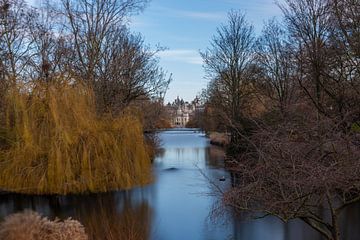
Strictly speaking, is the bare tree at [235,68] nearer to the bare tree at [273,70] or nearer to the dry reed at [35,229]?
the bare tree at [273,70]

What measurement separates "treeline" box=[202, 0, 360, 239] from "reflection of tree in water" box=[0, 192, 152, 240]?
3041 mm

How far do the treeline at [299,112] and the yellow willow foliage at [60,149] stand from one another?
400cm

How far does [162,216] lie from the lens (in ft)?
39.7

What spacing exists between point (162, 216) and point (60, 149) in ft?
13.9

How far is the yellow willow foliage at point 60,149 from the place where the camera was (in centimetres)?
1388

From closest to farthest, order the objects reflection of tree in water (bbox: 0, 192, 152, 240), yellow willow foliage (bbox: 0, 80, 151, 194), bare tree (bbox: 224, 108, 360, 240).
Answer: bare tree (bbox: 224, 108, 360, 240) → reflection of tree in water (bbox: 0, 192, 152, 240) → yellow willow foliage (bbox: 0, 80, 151, 194)

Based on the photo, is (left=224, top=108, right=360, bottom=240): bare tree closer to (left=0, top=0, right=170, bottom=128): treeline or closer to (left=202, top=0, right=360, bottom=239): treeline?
(left=202, top=0, right=360, bottom=239): treeline

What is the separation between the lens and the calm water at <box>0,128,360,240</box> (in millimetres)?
10109

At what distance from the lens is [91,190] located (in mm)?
14094

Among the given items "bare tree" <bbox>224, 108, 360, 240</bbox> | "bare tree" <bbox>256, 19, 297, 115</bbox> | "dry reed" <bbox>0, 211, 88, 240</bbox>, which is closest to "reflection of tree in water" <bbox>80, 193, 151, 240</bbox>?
"dry reed" <bbox>0, 211, 88, 240</bbox>

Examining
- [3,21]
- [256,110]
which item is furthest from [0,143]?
[256,110]

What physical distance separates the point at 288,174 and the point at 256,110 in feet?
69.3

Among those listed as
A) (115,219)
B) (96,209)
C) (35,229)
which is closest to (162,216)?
(115,219)

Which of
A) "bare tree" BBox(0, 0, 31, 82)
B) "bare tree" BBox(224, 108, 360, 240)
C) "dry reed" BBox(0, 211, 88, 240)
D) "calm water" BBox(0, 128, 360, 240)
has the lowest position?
"calm water" BBox(0, 128, 360, 240)
